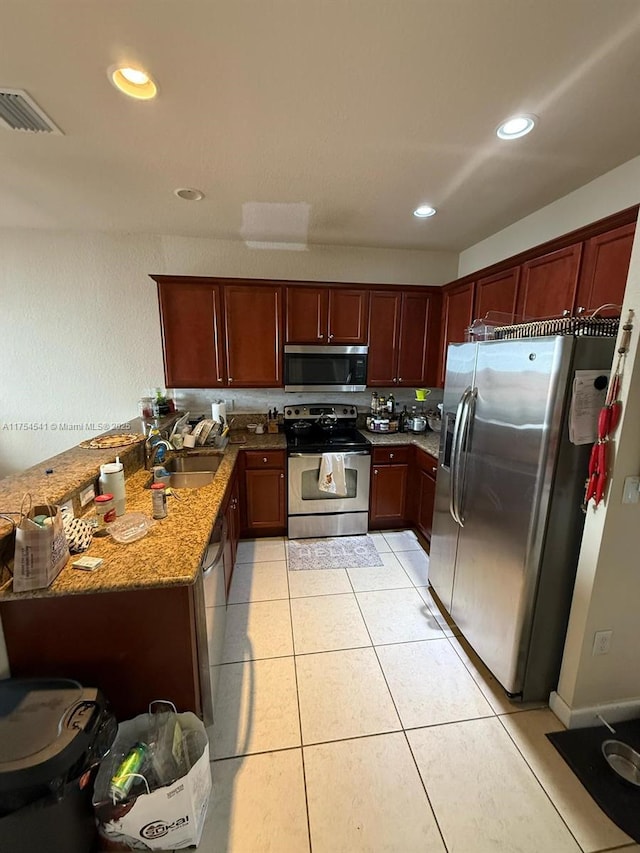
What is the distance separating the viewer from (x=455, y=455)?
2.03 m

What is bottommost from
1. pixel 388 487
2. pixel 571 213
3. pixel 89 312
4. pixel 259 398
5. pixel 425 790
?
pixel 425 790

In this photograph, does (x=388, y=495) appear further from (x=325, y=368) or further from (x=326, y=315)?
(x=326, y=315)

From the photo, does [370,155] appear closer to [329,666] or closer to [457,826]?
[329,666]

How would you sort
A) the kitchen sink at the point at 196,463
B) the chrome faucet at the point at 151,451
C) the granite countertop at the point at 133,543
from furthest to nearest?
the kitchen sink at the point at 196,463, the chrome faucet at the point at 151,451, the granite countertop at the point at 133,543

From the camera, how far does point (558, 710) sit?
1647 millimetres

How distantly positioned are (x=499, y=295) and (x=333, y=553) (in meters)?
2.39

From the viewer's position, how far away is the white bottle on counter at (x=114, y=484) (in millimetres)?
1654

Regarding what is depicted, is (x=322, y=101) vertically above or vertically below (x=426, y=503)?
above

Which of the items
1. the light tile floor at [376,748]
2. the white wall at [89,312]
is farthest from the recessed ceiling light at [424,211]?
the light tile floor at [376,748]

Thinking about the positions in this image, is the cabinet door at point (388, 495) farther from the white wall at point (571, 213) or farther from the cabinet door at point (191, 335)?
the white wall at point (571, 213)

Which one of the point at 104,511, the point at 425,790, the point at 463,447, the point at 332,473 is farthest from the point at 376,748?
the point at 332,473

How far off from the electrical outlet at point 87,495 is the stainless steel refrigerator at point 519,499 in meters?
1.95

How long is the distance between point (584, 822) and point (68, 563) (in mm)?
2098

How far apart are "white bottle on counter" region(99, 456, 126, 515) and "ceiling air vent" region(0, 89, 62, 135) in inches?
63.3
